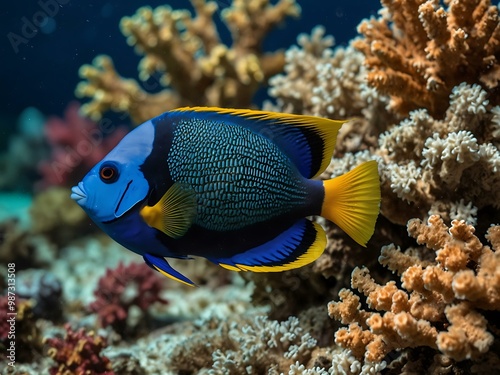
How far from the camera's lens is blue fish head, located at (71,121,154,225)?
187cm

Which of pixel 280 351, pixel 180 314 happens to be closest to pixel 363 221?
pixel 280 351

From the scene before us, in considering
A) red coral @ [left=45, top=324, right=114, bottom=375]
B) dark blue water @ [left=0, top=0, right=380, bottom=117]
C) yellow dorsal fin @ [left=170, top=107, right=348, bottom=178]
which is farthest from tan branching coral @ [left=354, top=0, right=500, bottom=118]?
dark blue water @ [left=0, top=0, right=380, bottom=117]

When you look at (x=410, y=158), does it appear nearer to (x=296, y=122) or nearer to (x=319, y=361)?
(x=296, y=122)

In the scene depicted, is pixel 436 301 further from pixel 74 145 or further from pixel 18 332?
pixel 74 145

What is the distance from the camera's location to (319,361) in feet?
8.31

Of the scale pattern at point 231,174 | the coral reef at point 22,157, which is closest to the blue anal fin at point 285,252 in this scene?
the scale pattern at point 231,174

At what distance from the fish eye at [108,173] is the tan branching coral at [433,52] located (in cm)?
157

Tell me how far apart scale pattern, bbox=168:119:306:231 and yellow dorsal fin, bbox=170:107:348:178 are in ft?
0.14

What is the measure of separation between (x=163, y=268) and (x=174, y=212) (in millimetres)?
238

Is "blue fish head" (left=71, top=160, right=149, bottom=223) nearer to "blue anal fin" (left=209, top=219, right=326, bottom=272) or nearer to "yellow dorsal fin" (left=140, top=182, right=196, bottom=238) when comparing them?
"yellow dorsal fin" (left=140, top=182, right=196, bottom=238)

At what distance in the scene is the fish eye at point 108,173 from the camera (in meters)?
1.88

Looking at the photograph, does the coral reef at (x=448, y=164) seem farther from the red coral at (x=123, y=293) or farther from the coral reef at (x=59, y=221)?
the coral reef at (x=59, y=221)

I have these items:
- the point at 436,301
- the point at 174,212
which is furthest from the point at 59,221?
the point at 436,301

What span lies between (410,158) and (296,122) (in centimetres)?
93
